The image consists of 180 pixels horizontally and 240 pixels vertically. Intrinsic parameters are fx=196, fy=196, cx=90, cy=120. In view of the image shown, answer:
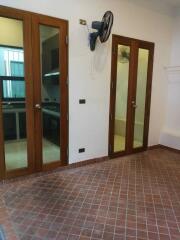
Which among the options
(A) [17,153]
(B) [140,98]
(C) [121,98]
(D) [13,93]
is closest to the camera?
(D) [13,93]

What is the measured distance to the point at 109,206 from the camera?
229cm

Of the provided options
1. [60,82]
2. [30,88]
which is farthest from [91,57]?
[30,88]

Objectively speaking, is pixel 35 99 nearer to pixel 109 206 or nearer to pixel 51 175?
pixel 51 175

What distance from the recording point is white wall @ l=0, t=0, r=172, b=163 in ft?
9.76

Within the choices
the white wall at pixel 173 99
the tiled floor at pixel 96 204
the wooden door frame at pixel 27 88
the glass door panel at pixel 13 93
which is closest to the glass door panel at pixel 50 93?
the wooden door frame at pixel 27 88

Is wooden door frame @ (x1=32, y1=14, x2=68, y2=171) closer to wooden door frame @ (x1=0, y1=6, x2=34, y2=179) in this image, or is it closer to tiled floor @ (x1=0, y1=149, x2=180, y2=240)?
wooden door frame @ (x1=0, y1=6, x2=34, y2=179)

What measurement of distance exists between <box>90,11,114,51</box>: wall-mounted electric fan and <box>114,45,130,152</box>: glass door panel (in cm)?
54

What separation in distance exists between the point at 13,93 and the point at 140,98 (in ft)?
8.18

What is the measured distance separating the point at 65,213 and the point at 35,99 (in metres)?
1.60

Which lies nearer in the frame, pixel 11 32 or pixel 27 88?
pixel 11 32

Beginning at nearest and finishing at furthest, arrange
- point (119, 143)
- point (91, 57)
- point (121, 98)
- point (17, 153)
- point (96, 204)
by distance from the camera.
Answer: point (96, 204), point (17, 153), point (91, 57), point (121, 98), point (119, 143)

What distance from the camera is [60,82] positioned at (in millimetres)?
3029

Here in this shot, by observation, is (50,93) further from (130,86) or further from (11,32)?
(130,86)

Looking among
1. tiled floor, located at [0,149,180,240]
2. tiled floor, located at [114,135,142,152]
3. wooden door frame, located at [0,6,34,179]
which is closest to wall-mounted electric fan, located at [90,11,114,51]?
wooden door frame, located at [0,6,34,179]
